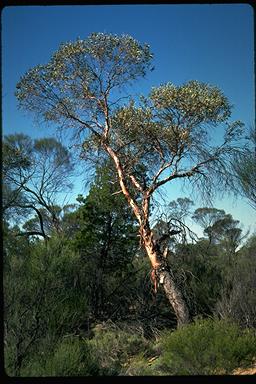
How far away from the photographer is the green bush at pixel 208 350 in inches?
172

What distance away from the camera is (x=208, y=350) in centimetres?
491

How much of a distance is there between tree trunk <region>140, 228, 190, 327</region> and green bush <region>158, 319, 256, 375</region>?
2.03m

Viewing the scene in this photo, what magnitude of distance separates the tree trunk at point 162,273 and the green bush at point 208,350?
6.65 ft

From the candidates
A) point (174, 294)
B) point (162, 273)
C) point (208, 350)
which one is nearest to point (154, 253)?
point (162, 273)

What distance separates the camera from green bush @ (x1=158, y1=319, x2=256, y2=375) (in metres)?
4.36

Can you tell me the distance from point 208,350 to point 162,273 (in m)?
3.24

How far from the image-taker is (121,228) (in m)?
9.33

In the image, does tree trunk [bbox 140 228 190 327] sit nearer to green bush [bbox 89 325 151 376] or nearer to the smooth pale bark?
the smooth pale bark

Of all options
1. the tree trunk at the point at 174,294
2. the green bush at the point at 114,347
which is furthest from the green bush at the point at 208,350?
the tree trunk at the point at 174,294

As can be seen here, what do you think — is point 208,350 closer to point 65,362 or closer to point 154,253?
point 65,362

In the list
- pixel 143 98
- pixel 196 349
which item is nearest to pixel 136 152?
pixel 143 98

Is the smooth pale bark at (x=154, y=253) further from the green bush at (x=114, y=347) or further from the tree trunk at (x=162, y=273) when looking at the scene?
the green bush at (x=114, y=347)

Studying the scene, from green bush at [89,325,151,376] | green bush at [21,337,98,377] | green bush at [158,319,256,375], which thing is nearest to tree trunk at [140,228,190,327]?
green bush at [89,325,151,376]

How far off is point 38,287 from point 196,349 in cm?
199
